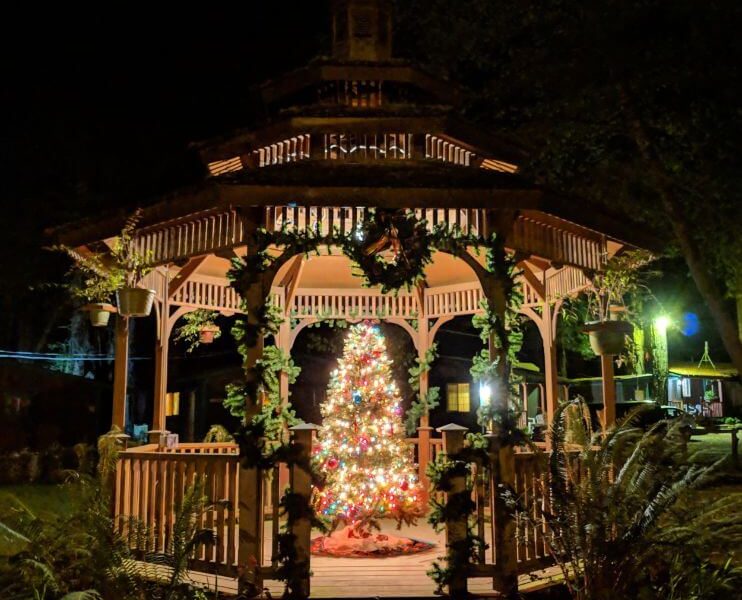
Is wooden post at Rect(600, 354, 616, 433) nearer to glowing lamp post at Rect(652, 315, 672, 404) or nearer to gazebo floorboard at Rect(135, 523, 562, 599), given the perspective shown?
gazebo floorboard at Rect(135, 523, 562, 599)

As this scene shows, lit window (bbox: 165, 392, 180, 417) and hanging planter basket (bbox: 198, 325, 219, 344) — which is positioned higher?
hanging planter basket (bbox: 198, 325, 219, 344)

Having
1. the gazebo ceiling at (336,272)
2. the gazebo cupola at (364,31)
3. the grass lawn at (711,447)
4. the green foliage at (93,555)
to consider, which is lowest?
the grass lawn at (711,447)

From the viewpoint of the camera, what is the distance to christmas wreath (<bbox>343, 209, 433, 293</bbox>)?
666 cm

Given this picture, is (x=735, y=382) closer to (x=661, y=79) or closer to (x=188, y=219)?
(x=661, y=79)

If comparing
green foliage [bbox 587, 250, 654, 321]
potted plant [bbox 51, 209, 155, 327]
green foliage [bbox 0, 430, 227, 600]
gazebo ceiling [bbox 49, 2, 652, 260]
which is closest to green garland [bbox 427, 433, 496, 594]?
green foliage [bbox 0, 430, 227, 600]

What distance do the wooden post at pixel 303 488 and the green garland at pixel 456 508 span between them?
3.58 feet

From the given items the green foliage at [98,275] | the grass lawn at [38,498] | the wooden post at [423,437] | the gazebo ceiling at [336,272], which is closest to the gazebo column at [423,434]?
the wooden post at [423,437]

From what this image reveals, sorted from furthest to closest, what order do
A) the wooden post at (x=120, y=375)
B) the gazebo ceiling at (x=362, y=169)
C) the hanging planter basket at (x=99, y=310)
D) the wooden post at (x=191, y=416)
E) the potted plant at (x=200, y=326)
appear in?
1. the wooden post at (x=191, y=416)
2. the potted plant at (x=200, y=326)
3. the hanging planter basket at (x=99, y=310)
4. the wooden post at (x=120, y=375)
5. the gazebo ceiling at (x=362, y=169)

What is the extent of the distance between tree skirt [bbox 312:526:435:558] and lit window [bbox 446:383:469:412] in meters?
13.3

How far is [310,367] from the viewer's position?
20.8 meters

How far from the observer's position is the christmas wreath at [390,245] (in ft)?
21.9

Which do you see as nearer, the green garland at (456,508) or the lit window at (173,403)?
the green garland at (456,508)

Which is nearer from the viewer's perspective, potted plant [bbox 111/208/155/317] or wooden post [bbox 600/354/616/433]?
potted plant [bbox 111/208/155/317]

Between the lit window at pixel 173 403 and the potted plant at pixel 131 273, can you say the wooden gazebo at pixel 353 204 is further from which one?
the lit window at pixel 173 403
